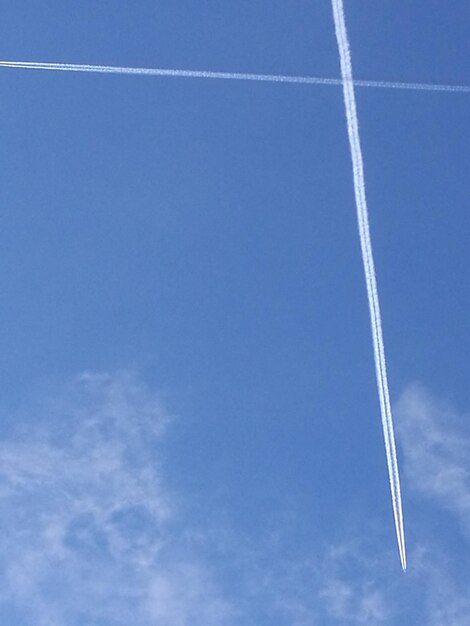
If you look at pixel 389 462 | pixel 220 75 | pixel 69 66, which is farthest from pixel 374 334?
pixel 69 66

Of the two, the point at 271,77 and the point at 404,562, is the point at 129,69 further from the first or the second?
the point at 404,562

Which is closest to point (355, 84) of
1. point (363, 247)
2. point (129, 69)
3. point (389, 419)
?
point (363, 247)

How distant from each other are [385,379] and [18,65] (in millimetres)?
25880

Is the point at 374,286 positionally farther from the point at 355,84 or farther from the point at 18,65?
the point at 18,65

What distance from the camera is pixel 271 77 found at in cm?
5953

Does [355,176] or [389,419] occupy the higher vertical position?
[355,176]

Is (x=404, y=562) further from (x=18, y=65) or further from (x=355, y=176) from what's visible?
(x=18, y=65)

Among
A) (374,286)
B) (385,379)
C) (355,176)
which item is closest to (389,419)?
(385,379)

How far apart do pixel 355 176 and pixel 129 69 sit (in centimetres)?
1342

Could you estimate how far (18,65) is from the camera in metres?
60.8

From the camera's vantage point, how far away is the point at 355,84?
58.4 metres

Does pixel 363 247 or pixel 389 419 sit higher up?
pixel 363 247

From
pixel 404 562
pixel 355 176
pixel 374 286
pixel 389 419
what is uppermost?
pixel 355 176

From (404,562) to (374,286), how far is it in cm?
1490
